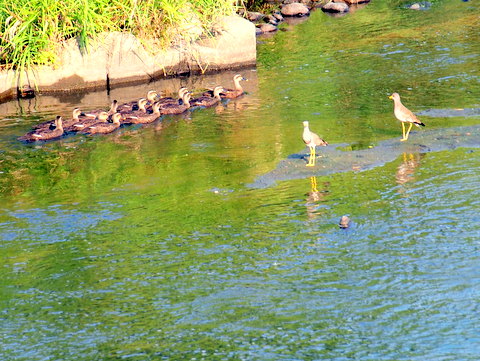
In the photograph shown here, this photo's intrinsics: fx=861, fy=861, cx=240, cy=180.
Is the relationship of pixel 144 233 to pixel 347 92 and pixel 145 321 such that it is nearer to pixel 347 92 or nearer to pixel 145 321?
pixel 145 321

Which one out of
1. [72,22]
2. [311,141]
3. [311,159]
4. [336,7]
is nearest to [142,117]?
[72,22]

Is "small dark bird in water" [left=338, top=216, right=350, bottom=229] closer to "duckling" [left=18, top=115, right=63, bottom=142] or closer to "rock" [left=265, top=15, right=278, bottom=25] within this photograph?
"duckling" [left=18, top=115, right=63, bottom=142]

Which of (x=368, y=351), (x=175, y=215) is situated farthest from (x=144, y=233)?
(x=368, y=351)

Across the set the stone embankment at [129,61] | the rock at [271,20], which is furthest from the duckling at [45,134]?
the rock at [271,20]

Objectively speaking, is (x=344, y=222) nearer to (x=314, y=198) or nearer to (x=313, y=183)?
(x=314, y=198)

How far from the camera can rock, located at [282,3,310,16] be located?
31.5 m

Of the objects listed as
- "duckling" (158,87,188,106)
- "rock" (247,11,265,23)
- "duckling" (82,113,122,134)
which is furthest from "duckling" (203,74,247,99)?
"rock" (247,11,265,23)

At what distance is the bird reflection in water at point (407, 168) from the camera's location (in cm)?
1310

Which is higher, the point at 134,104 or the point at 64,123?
the point at 134,104

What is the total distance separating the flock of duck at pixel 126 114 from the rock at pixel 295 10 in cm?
1190

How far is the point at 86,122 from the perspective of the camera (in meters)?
17.8

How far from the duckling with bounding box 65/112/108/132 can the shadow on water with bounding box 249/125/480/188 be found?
16.4ft

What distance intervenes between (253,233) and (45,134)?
7.22m

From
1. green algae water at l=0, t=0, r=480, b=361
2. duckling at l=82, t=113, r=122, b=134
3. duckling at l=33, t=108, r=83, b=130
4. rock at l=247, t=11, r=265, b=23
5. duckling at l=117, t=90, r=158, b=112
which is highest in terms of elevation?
rock at l=247, t=11, r=265, b=23
